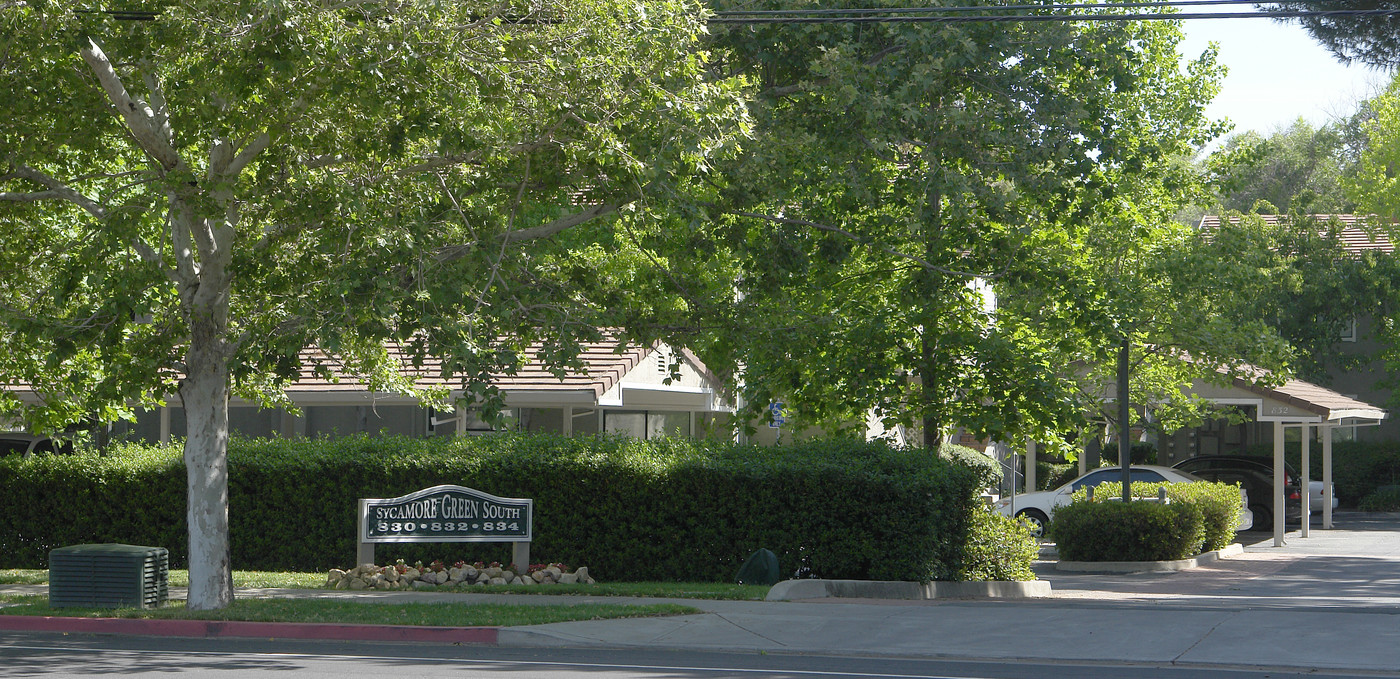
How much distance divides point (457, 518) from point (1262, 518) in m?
21.1

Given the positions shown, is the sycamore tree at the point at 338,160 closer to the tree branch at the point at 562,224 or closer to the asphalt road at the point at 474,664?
the tree branch at the point at 562,224

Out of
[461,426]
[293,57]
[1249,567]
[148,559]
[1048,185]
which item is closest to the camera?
[293,57]

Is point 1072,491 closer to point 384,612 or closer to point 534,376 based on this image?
point 534,376

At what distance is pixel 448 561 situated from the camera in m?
17.2

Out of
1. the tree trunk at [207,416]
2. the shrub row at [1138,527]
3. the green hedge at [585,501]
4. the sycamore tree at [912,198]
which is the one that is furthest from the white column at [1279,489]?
the tree trunk at [207,416]


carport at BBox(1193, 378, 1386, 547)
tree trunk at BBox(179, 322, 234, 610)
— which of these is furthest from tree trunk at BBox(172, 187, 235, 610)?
carport at BBox(1193, 378, 1386, 547)

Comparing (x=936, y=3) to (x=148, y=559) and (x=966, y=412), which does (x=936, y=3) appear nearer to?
(x=966, y=412)

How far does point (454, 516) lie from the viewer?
54.2 ft

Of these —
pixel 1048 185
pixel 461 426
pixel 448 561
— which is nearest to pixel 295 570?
pixel 448 561

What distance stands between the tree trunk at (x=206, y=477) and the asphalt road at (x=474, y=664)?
116 centimetres

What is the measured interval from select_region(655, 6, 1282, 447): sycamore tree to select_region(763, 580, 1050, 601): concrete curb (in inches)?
79.0

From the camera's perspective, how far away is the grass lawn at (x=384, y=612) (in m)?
12.4

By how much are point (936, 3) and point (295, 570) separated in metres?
11.0

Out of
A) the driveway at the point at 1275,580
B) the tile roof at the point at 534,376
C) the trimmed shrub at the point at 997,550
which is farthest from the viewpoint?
the tile roof at the point at 534,376
